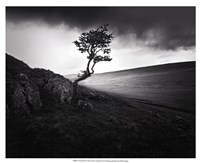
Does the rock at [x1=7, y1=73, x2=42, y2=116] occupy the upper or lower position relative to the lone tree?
lower

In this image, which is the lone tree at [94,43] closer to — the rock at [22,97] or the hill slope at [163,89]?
the rock at [22,97]

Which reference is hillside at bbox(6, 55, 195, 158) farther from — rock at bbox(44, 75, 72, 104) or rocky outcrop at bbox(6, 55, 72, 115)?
rock at bbox(44, 75, 72, 104)

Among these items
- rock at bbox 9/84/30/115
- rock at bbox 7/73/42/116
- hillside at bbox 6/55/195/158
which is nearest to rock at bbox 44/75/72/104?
hillside at bbox 6/55/195/158

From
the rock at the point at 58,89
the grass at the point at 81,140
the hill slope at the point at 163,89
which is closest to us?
the grass at the point at 81,140

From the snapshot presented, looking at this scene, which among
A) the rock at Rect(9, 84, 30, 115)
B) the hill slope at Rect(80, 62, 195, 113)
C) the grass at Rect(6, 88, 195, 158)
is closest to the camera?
the grass at Rect(6, 88, 195, 158)

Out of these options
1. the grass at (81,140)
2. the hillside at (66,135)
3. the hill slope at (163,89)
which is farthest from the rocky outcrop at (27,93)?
the hill slope at (163,89)

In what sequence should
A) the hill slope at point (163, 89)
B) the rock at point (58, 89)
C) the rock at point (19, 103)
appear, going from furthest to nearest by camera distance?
the hill slope at point (163, 89)
the rock at point (58, 89)
the rock at point (19, 103)

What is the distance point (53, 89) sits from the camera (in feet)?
33.5

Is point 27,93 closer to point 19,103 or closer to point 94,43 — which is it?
point 19,103

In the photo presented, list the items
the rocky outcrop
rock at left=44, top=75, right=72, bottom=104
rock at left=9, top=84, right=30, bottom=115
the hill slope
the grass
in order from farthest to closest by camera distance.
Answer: the hill slope
rock at left=44, top=75, right=72, bottom=104
the rocky outcrop
rock at left=9, top=84, right=30, bottom=115
the grass

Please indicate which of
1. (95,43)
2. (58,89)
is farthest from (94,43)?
(58,89)

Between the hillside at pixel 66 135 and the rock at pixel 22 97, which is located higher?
the rock at pixel 22 97

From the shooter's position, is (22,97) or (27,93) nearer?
(22,97)
